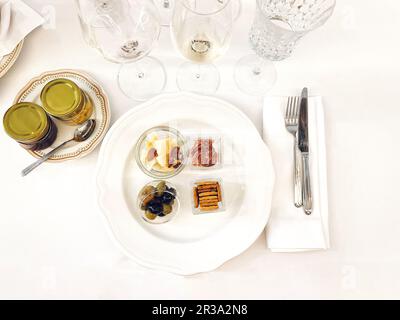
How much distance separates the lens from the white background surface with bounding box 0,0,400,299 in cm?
61

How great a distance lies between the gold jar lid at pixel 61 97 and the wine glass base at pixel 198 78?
194mm

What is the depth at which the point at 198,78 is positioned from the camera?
0.64 metres

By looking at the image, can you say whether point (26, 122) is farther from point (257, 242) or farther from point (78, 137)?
point (257, 242)

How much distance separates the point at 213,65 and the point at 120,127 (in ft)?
0.71

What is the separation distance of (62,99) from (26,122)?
0.07 meters

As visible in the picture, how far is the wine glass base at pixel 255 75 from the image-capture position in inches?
25.0

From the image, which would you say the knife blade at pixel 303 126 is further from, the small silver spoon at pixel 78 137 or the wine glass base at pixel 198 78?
the small silver spoon at pixel 78 137

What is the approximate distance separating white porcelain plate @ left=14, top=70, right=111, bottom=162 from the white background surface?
0.03 meters

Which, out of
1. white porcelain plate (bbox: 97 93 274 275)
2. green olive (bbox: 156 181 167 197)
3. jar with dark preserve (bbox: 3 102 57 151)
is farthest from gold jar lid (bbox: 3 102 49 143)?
green olive (bbox: 156 181 167 197)

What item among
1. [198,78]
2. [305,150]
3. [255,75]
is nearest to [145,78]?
[198,78]

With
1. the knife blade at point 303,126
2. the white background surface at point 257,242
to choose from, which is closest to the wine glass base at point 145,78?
the white background surface at point 257,242
